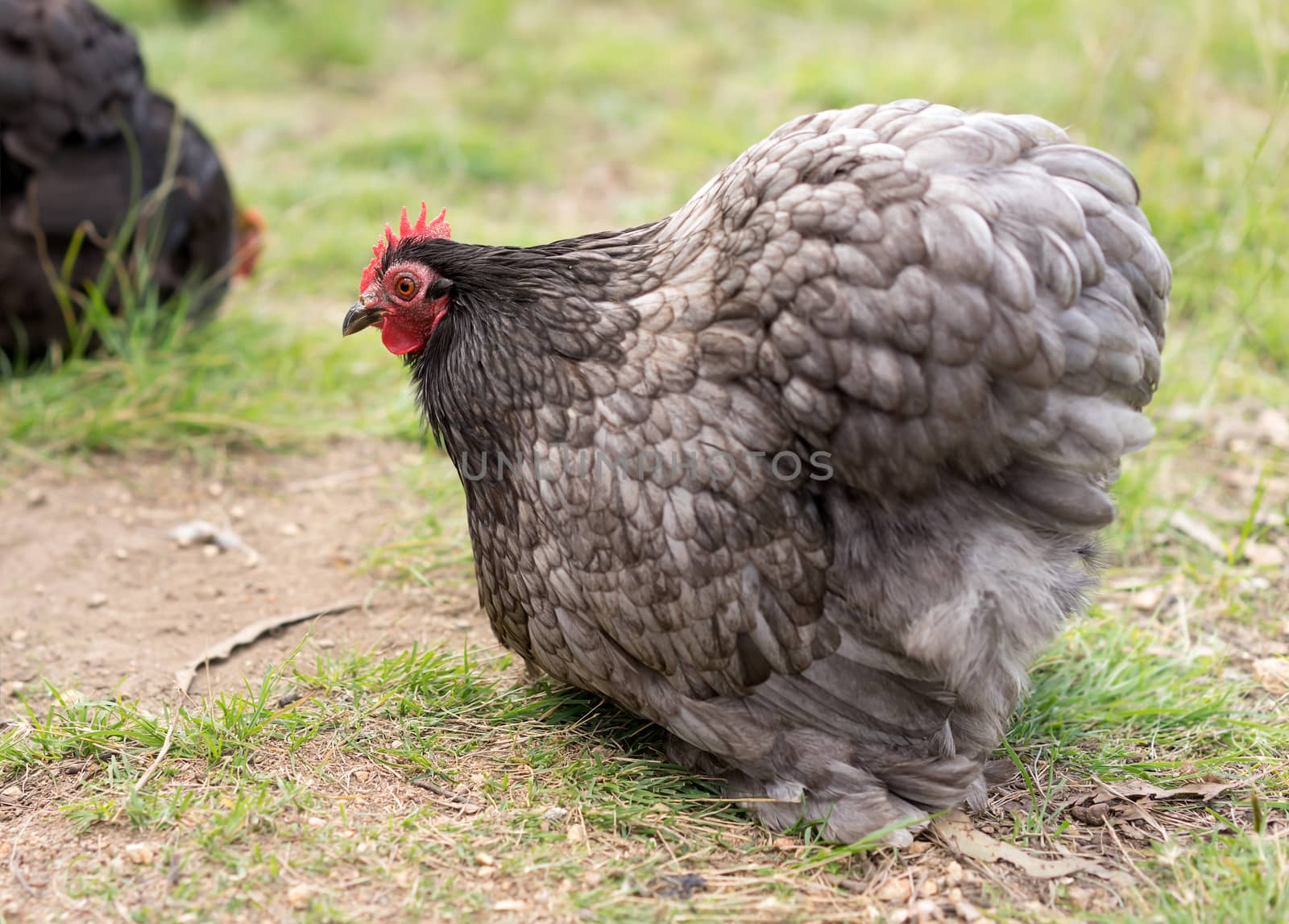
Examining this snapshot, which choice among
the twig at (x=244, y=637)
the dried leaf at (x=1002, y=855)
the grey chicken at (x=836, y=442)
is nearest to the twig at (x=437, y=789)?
the grey chicken at (x=836, y=442)

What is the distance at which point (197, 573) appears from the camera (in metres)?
3.81

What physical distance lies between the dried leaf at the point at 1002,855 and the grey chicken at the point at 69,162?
12.3ft

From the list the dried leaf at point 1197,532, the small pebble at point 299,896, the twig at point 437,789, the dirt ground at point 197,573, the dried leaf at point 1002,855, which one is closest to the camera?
the small pebble at point 299,896

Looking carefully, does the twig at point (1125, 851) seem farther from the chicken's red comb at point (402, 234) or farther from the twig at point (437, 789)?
the chicken's red comb at point (402, 234)

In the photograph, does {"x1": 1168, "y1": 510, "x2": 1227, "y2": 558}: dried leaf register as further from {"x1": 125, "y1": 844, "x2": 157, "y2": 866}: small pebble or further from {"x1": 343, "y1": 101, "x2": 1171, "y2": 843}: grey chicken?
{"x1": 125, "y1": 844, "x2": 157, "y2": 866}: small pebble

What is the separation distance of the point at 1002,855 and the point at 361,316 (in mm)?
2071

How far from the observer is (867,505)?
2588mm

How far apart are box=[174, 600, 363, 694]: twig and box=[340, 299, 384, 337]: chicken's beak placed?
101 cm

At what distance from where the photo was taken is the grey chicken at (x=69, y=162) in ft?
14.6

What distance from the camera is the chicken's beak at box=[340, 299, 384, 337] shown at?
117 inches

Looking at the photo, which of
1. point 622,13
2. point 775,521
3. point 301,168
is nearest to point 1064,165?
point 775,521

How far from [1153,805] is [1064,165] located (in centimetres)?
157

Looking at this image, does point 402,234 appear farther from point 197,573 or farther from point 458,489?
point 197,573

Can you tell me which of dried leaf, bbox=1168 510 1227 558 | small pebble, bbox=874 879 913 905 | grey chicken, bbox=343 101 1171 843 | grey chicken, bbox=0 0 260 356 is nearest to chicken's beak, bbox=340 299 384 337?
grey chicken, bbox=343 101 1171 843
